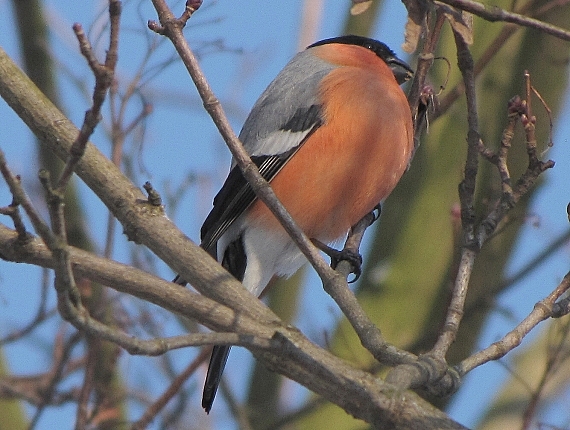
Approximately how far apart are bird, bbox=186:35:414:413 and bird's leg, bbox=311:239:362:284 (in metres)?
0.05

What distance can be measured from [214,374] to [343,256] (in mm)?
637

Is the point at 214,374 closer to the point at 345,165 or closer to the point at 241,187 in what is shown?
the point at 241,187

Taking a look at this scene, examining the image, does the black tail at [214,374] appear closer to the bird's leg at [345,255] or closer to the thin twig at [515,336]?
the bird's leg at [345,255]

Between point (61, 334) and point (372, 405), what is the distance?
7.44ft

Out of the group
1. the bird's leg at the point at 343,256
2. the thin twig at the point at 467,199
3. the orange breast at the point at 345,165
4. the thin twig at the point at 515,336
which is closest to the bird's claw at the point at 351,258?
the bird's leg at the point at 343,256

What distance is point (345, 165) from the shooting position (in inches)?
131

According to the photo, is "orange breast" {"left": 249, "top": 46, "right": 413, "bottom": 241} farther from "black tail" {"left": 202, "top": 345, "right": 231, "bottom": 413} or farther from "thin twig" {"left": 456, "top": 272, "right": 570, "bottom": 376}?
"thin twig" {"left": 456, "top": 272, "right": 570, "bottom": 376}

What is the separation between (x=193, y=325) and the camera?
13.1 feet

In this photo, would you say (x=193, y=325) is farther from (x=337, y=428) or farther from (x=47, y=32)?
(x=47, y=32)

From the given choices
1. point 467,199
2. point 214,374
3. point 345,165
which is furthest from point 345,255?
point 467,199

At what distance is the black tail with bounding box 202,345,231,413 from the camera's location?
3016 mm

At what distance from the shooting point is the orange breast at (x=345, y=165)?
333cm

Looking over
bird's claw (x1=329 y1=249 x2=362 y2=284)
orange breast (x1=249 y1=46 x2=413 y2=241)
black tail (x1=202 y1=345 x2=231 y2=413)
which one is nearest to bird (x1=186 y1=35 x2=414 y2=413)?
orange breast (x1=249 y1=46 x2=413 y2=241)

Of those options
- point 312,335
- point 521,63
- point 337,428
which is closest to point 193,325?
point 312,335
